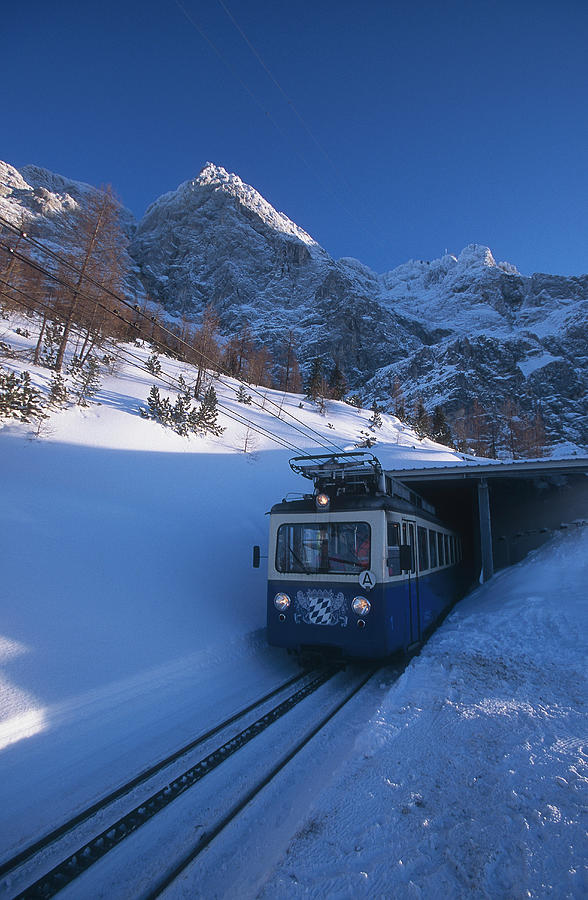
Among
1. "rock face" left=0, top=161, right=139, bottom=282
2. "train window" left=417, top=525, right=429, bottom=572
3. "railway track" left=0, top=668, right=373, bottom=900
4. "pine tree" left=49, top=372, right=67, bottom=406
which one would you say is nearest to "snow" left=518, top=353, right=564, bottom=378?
"rock face" left=0, top=161, right=139, bottom=282

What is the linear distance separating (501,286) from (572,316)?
35.3 metres

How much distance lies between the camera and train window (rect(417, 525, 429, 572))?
8.65 meters

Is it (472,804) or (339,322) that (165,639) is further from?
(339,322)

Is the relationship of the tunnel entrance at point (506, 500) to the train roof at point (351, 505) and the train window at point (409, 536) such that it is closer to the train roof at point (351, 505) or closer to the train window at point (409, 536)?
the train window at point (409, 536)

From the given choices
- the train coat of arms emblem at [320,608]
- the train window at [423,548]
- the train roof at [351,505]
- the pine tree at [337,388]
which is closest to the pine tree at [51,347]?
the train roof at [351,505]

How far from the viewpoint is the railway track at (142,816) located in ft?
9.34

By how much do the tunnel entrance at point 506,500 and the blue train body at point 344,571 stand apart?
9160 millimetres

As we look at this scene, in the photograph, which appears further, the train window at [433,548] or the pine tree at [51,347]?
the pine tree at [51,347]

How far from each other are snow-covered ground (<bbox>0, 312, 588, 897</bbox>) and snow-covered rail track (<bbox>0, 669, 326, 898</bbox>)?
8.3 inches

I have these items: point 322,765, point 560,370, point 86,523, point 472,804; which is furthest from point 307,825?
point 560,370

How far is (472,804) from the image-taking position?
3.28m

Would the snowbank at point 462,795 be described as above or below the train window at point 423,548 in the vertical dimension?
below

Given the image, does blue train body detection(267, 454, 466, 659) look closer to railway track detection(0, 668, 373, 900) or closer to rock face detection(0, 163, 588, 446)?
railway track detection(0, 668, 373, 900)

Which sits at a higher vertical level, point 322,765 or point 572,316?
point 572,316
